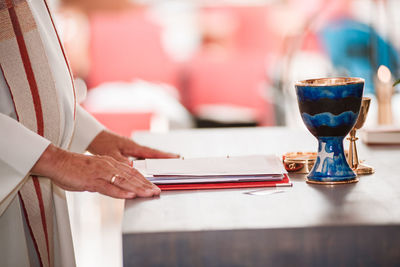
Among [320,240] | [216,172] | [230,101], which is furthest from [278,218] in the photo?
[230,101]

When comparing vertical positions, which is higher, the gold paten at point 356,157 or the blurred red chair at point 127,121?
the gold paten at point 356,157

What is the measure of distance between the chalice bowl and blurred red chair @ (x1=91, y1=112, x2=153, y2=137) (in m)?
2.80

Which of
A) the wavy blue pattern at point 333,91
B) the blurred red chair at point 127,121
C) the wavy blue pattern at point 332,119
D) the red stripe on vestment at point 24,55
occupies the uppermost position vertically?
the red stripe on vestment at point 24,55

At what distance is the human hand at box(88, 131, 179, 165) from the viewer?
124cm

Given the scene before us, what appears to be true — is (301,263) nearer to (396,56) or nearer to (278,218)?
(278,218)

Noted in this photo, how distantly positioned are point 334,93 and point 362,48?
4101 millimetres

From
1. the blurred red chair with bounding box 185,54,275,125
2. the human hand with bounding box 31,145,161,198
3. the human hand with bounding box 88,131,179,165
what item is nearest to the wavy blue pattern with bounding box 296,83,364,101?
the human hand with bounding box 31,145,161,198

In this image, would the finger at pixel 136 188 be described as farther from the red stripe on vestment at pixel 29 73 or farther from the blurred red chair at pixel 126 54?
the blurred red chair at pixel 126 54

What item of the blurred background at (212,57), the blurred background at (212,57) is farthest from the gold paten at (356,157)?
the blurred background at (212,57)

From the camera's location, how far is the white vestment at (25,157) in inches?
37.2

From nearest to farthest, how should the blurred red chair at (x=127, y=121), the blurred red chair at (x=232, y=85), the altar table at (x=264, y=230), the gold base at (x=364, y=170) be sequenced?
the altar table at (x=264, y=230)
the gold base at (x=364, y=170)
the blurred red chair at (x=127, y=121)
the blurred red chair at (x=232, y=85)

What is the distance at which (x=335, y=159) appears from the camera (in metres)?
0.94

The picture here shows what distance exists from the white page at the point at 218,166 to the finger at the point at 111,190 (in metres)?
0.09

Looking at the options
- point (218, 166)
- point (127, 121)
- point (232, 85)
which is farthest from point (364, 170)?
point (232, 85)
